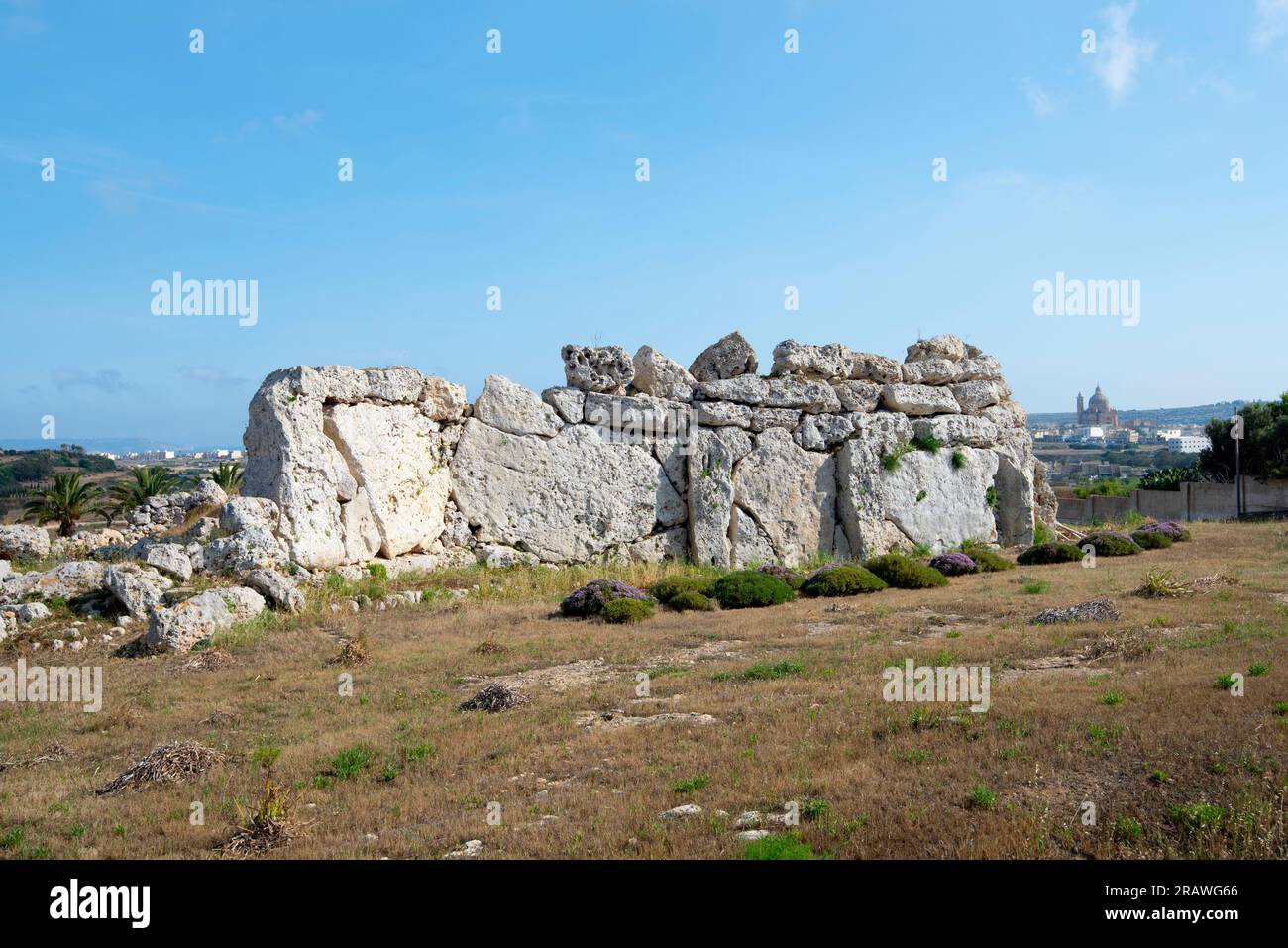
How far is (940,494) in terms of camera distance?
21359mm

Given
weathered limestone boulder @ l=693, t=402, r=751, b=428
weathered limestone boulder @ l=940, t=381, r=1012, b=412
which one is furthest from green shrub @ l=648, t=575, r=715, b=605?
weathered limestone boulder @ l=940, t=381, r=1012, b=412

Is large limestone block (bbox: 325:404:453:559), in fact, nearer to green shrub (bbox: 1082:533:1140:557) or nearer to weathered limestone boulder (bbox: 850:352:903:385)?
weathered limestone boulder (bbox: 850:352:903:385)

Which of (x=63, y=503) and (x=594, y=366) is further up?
(x=594, y=366)

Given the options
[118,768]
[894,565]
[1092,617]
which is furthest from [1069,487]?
[118,768]

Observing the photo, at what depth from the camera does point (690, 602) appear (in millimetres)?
14969

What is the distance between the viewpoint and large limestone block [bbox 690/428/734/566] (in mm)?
19516

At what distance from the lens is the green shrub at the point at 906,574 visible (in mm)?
16453

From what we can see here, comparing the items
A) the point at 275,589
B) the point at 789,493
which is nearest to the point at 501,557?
the point at 275,589

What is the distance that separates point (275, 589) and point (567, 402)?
7607 millimetres

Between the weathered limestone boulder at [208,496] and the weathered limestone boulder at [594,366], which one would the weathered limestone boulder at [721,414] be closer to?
the weathered limestone boulder at [594,366]

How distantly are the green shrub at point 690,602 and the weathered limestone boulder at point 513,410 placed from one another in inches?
216

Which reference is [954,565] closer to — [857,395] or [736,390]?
[857,395]
